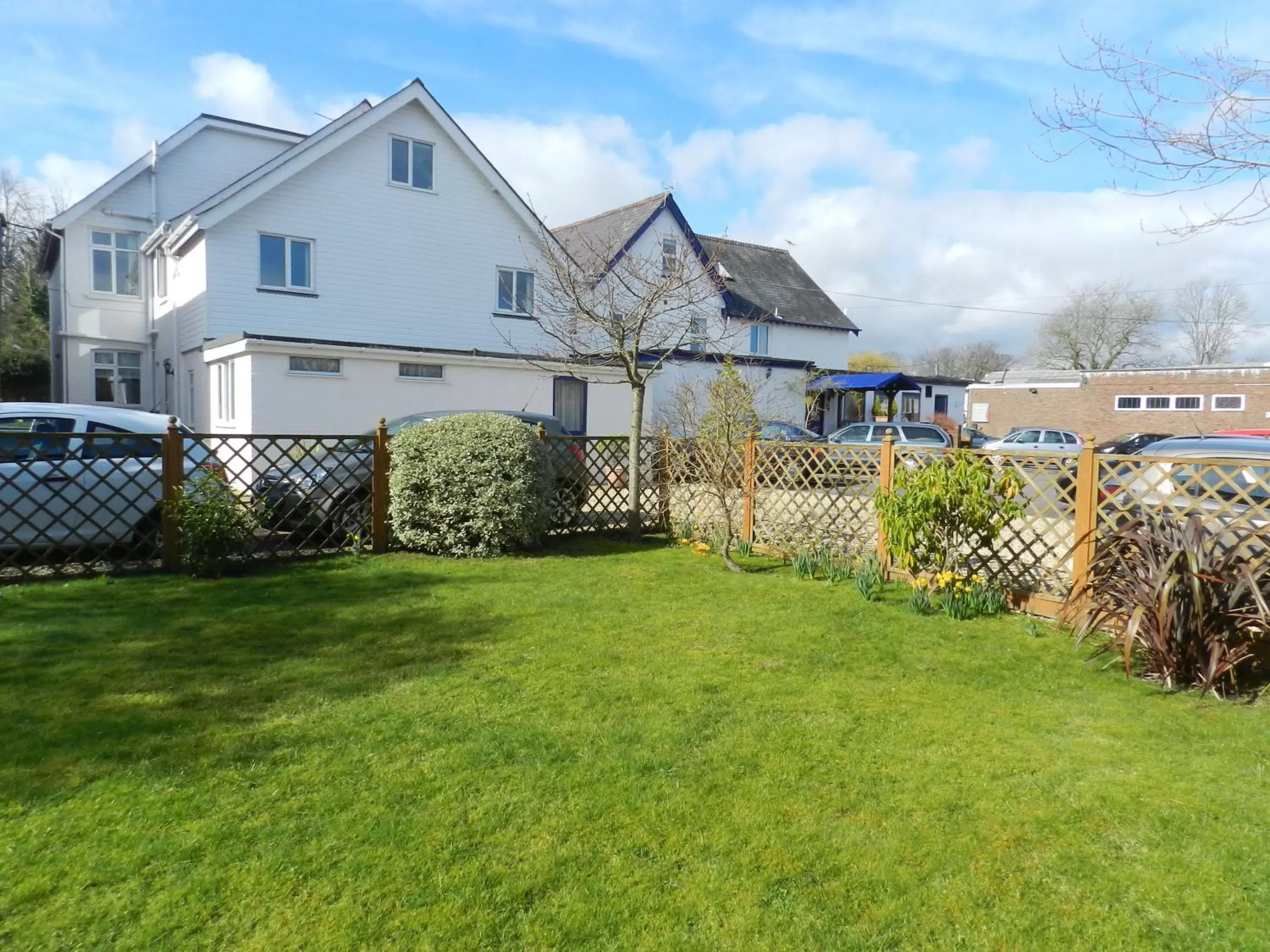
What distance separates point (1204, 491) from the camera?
6129 mm

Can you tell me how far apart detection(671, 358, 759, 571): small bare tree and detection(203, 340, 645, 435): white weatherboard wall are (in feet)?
13.4

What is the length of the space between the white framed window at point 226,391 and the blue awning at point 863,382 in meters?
20.5

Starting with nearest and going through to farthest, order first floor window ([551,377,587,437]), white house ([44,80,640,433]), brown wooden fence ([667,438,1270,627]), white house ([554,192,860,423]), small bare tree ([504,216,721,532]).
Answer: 1. brown wooden fence ([667,438,1270,627])
2. small bare tree ([504,216,721,532])
3. white house ([44,80,640,433])
4. first floor window ([551,377,587,437])
5. white house ([554,192,860,423])

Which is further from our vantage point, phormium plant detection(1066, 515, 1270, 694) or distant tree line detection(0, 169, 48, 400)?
distant tree line detection(0, 169, 48, 400)

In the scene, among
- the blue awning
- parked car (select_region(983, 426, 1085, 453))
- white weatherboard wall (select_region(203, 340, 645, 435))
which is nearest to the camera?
white weatherboard wall (select_region(203, 340, 645, 435))

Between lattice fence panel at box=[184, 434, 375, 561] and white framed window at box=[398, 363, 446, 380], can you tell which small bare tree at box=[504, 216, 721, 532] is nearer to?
white framed window at box=[398, 363, 446, 380]

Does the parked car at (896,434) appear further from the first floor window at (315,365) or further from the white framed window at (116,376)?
the white framed window at (116,376)

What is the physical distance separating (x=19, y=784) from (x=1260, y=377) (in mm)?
42266

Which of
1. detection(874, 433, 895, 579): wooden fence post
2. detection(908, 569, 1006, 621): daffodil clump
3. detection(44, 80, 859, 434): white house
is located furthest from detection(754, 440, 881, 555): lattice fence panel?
detection(44, 80, 859, 434): white house

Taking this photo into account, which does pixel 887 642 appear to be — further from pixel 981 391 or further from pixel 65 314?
pixel 981 391

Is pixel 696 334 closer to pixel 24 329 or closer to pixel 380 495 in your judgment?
pixel 380 495

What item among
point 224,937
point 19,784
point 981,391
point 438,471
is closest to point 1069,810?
point 224,937

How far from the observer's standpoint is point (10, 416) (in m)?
8.27

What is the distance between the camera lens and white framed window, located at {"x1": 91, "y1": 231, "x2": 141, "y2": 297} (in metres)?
21.5
